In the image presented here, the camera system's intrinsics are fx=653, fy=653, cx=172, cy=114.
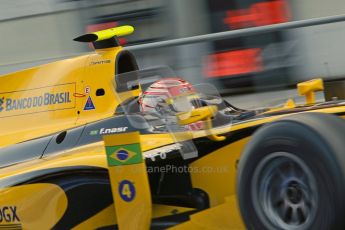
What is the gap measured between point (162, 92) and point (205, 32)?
4.24m

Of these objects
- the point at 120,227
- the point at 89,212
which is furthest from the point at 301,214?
the point at 89,212

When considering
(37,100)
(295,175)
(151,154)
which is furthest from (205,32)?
(295,175)

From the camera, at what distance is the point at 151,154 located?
3.70 m

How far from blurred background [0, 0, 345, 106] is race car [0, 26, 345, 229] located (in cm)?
244

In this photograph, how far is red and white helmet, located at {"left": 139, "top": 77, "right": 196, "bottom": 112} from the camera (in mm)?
4309

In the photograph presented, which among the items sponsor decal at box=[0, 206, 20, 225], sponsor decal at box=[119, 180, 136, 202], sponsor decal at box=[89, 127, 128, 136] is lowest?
sponsor decal at box=[0, 206, 20, 225]

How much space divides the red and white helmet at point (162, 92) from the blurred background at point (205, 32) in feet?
9.12

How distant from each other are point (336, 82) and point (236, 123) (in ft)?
10.6

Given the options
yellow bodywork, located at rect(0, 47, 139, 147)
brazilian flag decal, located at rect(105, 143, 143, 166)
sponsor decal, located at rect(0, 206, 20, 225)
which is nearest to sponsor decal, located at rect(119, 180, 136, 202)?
brazilian flag decal, located at rect(105, 143, 143, 166)

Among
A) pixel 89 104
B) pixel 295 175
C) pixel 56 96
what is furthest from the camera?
pixel 56 96

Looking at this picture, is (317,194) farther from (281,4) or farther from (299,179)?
(281,4)

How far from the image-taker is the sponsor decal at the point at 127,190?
11.8ft

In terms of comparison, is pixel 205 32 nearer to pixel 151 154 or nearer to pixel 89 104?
pixel 89 104

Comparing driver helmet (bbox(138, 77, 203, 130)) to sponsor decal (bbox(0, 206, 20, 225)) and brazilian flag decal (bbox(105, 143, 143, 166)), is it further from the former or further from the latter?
sponsor decal (bbox(0, 206, 20, 225))
